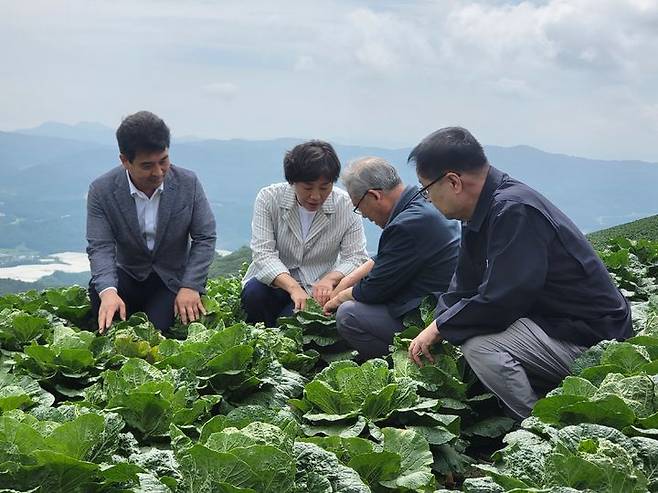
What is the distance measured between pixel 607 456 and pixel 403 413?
136 centimetres

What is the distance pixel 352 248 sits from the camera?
6270 millimetres

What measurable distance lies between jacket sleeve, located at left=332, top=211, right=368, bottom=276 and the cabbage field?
0.57 meters

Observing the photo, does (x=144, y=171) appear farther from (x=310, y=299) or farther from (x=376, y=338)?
(x=376, y=338)

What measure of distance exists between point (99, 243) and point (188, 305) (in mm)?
820

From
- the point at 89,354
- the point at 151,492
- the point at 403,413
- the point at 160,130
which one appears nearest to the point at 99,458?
the point at 151,492

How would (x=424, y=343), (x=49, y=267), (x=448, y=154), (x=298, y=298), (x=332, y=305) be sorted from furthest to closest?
(x=49, y=267), (x=298, y=298), (x=332, y=305), (x=424, y=343), (x=448, y=154)

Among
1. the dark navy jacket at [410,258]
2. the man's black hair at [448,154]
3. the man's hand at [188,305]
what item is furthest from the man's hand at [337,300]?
the man's black hair at [448,154]

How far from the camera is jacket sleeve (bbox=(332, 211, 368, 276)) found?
621 cm

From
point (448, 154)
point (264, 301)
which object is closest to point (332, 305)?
point (264, 301)

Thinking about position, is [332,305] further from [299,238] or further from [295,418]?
[295,418]

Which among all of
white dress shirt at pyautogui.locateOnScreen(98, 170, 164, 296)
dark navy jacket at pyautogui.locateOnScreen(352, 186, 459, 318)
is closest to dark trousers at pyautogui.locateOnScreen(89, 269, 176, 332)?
white dress shirt at pyautogui.locateOnScreen(98, 170, 164, 296)

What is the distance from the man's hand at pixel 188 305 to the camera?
589 cm

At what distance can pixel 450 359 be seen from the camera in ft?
13.8

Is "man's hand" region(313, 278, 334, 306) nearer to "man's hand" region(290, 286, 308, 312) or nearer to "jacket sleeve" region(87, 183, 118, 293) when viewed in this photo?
"man's hand" region(290, 286, 308, 312)
